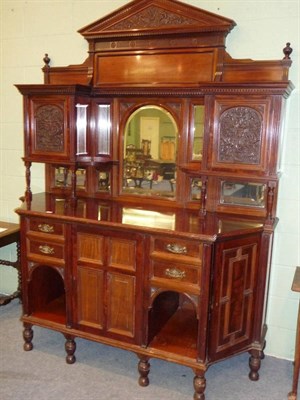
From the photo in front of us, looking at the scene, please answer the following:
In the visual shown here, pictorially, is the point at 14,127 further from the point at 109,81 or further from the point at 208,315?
the point at 208,315

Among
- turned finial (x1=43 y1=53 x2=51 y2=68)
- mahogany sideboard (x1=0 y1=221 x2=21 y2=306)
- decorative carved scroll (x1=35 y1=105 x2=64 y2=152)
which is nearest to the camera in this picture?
decorative carved scroll (x1=35 y1=105 x2=64 y2=152)

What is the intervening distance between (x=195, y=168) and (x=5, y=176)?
162 centimetres

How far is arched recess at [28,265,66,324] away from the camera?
2.64 m

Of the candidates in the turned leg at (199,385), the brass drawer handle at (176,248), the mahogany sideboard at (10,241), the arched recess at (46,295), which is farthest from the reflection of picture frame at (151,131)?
the turned leg at (199,385)

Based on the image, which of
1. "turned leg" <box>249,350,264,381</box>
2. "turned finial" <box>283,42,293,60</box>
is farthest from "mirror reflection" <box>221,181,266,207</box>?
"turned leg" <box>249,350,264,381</box>

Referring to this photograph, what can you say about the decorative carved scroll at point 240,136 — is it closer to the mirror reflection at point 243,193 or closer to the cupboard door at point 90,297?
the mirror reflection at point 243,193

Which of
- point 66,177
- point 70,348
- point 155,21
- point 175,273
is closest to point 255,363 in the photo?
point 175,273

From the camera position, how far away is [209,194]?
Result: 101 inches

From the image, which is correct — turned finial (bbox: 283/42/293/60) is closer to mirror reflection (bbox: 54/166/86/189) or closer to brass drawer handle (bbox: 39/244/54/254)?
mirror reflection (bbox: 54/166/86/189)

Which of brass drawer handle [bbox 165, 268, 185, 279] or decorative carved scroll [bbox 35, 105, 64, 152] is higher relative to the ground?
decorative carved scroll [bbox 35, 105, 64, 152]

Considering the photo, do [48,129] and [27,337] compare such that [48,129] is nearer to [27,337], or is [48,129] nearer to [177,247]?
[177,247]

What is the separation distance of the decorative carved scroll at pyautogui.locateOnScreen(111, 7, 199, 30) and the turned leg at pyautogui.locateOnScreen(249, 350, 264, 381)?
2.02 m

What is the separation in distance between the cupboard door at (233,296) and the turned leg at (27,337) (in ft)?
3.97

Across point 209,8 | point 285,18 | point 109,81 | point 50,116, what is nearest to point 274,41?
A: point 285,18
